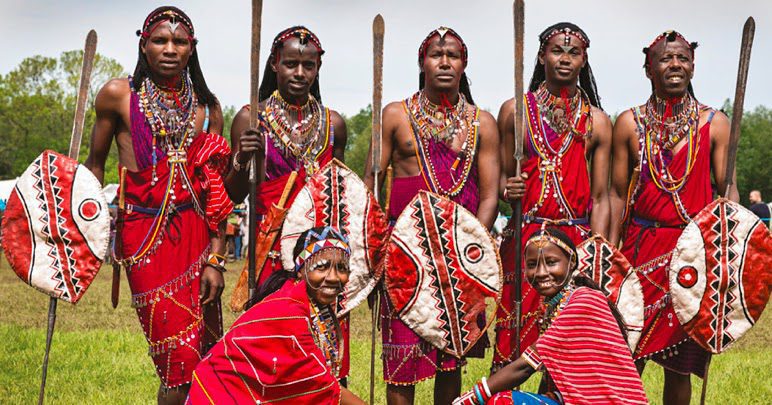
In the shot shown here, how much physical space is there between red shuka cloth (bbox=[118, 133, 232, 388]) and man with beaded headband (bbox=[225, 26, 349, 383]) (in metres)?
0.24

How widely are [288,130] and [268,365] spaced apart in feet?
5.60

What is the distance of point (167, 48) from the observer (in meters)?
4.89

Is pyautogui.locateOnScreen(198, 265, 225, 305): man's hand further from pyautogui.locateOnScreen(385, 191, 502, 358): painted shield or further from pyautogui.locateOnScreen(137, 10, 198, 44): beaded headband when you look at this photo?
pyautogui.locateOnScreen(137, 10, 198, 44): beaded headband

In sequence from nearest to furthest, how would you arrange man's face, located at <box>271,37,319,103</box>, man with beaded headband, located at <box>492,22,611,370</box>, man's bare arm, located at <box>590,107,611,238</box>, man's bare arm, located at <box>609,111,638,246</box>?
man's face, located at <box>271,37,319,103</box> → man with beaded headband, located at <box>492,22,611,370</box> → man's bare arm, located at <box>590,107,611,238</box> → man's bare arm, located at <box>609,111,638,246</box>

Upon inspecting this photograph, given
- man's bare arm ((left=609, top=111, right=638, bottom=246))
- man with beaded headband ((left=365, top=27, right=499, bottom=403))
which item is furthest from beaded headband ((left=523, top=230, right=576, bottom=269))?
man's bare arm ((left=609, top=111, right=638, bottom=246))

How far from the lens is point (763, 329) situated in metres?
11.5

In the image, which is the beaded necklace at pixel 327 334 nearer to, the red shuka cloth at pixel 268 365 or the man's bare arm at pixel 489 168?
the red shuka cloth at pixel 268 365

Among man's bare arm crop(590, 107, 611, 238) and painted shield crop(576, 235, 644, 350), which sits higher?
man's bare arm crop(590, 107, 611, 238)

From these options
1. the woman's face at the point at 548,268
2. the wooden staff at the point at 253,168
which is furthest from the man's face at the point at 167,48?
the woman's face at the point at 548,268

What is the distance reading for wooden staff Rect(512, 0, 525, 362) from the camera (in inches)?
204

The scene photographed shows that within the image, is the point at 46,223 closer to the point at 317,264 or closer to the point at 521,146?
the point at 317,264

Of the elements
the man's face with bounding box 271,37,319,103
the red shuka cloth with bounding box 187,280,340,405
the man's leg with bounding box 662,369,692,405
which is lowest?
the man's leg with bounding box 662,369,692,405

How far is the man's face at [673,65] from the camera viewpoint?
17.7 ft

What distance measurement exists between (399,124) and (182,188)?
140cm
